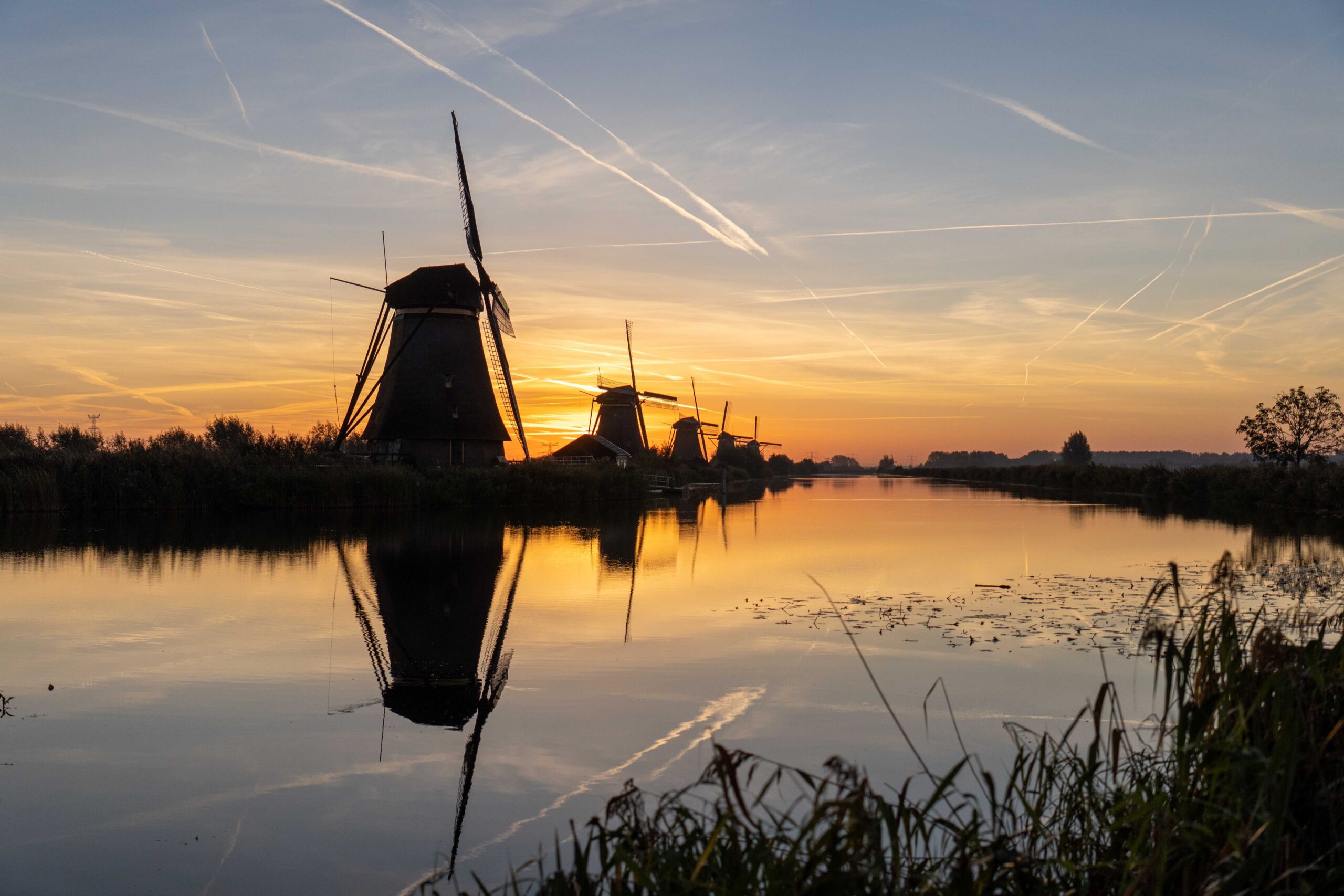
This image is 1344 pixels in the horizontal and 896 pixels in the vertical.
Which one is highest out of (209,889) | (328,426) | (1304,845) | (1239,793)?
(328,426)

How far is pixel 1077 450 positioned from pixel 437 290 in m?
75.3

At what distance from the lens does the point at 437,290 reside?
30.6 meters

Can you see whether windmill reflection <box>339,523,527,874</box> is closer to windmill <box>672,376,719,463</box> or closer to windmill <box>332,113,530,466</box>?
windmill <box>332,113,530,466</box>

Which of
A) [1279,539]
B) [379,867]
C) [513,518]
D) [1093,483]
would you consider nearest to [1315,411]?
[1093,483]

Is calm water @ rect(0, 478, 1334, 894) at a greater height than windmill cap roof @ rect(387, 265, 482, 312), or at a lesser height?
lesser

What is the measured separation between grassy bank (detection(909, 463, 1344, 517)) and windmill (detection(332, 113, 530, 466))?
80.6 ft

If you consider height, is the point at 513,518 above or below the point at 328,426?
below

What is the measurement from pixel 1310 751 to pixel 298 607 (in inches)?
398

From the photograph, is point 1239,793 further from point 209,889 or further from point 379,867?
point 209,889

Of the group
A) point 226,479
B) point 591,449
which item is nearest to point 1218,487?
point 591,449

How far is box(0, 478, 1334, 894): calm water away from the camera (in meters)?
4.42

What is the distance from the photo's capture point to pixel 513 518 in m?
26.2

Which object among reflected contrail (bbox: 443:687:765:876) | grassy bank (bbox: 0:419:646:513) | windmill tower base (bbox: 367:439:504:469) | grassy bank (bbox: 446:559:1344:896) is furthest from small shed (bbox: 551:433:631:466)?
grassy bank (bbox: 446:559:1344:896)

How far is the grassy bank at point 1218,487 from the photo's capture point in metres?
30.0
